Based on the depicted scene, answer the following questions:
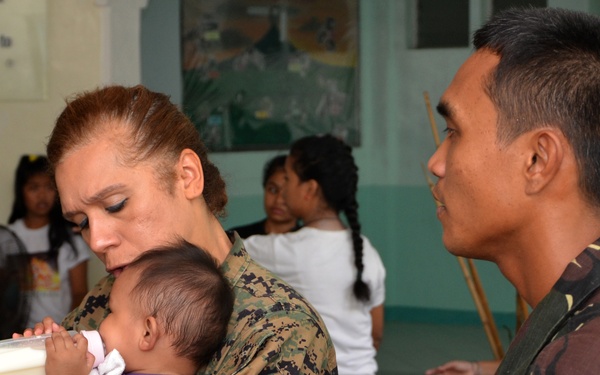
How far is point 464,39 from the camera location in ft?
23.5

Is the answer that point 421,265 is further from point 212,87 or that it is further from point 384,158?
point 212,87

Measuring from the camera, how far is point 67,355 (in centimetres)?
153

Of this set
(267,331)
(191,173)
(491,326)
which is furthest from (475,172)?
(491,326)

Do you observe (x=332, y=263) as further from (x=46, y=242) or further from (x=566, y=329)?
(x=566, y=329)

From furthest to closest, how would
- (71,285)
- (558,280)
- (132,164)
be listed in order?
(71,285) < (132,164) < (558,280)

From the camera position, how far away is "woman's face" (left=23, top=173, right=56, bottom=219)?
403cm

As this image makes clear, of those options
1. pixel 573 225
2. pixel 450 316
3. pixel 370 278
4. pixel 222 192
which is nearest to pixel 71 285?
pixel 370 278

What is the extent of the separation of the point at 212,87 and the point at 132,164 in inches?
204

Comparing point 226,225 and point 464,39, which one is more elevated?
point 464,39

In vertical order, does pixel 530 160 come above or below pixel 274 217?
above

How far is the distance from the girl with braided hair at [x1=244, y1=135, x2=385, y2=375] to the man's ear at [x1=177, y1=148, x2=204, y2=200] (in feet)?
5.63

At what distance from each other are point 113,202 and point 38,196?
251 centimetres

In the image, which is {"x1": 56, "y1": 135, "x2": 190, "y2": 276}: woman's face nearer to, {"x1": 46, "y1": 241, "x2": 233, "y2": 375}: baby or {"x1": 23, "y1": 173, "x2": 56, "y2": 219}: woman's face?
{"x1": 46, "y1": 241, "x2": 233, "y2": 375}: baby

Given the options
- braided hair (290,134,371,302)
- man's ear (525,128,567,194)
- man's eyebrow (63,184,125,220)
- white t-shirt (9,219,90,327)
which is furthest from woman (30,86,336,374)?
white t-shirt (9,219,90,327)
